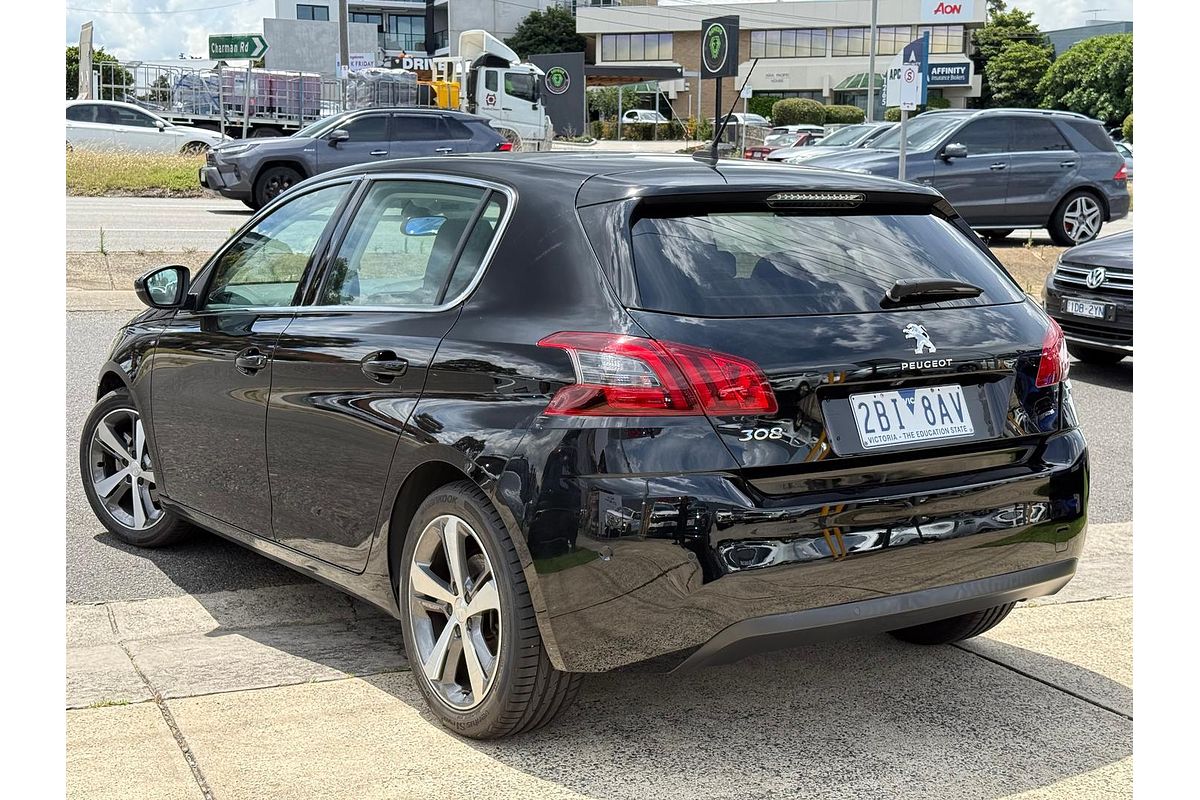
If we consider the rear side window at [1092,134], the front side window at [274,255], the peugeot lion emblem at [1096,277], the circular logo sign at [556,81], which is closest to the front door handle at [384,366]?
the front side window at [274,255]

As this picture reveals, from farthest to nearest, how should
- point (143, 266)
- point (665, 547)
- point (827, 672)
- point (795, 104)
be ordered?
point (795, 104)
point (143, 266)
point (827, 672)
point (665, 547)

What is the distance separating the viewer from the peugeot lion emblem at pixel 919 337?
141 inches

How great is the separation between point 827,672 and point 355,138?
63.0 ft

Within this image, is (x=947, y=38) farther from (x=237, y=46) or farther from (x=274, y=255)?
(x=274, y=255)

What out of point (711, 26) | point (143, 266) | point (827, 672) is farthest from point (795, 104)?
point (827, 672)

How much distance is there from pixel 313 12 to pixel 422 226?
11009 centimetres

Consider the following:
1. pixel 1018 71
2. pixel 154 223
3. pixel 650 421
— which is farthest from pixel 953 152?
pixel 1018 71

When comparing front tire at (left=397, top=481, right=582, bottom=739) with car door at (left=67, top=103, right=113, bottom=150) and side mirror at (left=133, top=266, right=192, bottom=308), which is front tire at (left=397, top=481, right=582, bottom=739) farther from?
car door at (left=67, top=103, right=113, bottom=150)

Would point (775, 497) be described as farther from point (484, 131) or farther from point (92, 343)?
point (484, 131)

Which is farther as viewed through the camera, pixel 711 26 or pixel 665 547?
pixel 711 26

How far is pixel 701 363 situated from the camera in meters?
3.35

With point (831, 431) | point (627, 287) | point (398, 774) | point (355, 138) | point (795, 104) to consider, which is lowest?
point (398, 774)

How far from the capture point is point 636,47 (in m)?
95.0

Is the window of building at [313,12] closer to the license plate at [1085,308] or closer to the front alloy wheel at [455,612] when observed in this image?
the license plate at [1085,308]
